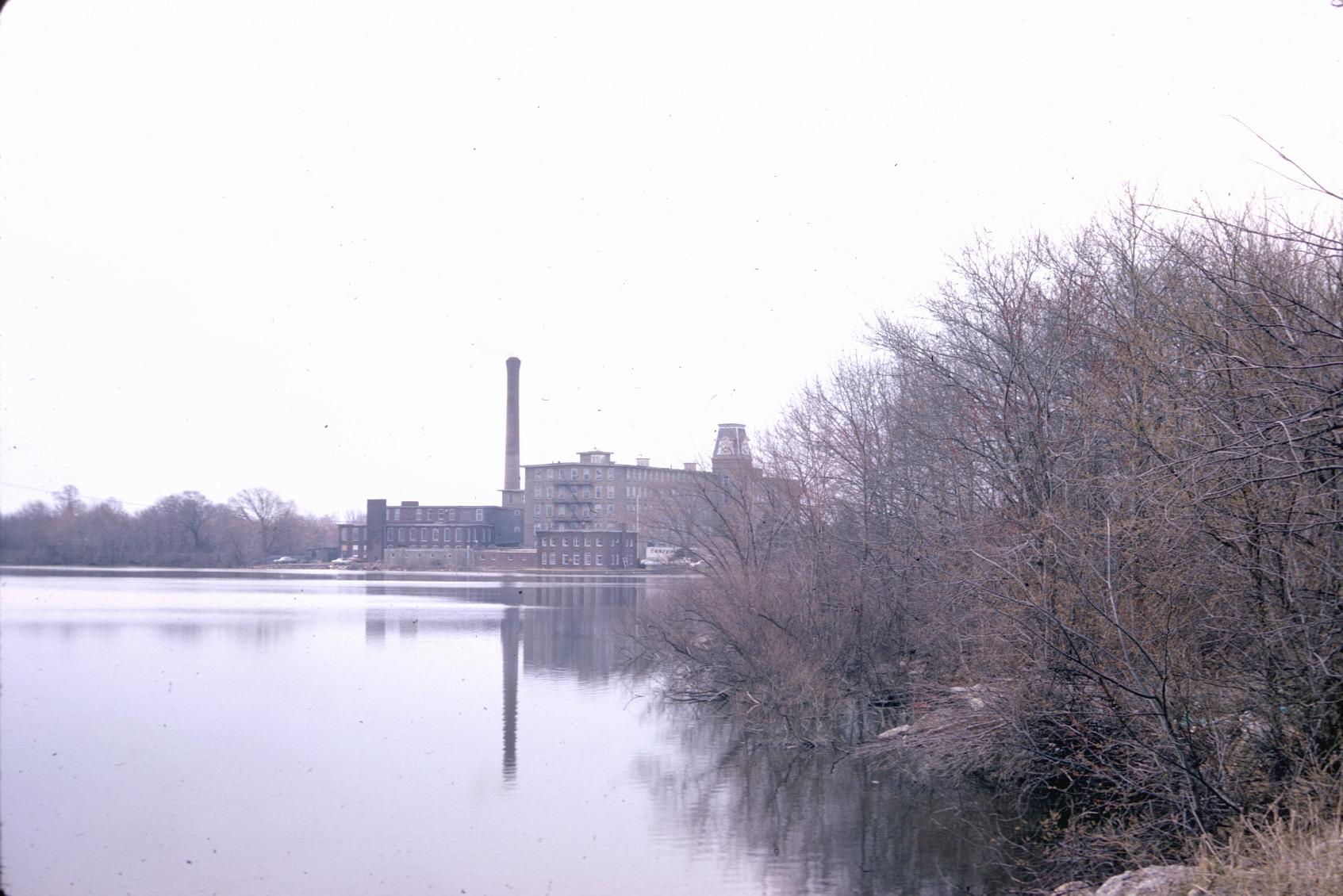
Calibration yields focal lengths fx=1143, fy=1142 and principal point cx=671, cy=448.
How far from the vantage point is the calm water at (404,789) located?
13055mm

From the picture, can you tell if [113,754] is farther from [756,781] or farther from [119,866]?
[756,781]

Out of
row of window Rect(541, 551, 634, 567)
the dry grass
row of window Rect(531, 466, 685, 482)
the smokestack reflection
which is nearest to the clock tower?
the smokestack reflection

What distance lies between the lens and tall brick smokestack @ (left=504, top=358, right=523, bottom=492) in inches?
4129

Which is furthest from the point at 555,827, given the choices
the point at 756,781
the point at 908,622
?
the point at 908,622

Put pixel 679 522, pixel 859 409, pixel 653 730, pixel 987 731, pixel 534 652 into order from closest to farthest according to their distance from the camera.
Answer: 1. pixel 987 731
2. pixel 653 730
3. pixel 859 409
4. pixel 534 652
5. pixel 679 522

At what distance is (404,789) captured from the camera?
1731 centimetres

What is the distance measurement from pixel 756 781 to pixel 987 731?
4352mm

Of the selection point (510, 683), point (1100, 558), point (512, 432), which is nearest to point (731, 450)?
point (510, 683)

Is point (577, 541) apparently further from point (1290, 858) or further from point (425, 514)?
point (1290, 858)

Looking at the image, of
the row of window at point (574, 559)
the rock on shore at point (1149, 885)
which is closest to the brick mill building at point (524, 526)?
the row of window at point (574, 559)

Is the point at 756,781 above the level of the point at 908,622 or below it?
below

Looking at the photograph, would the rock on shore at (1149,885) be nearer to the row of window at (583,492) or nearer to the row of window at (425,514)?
the row of window at (583,492)

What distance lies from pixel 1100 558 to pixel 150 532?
55.5 feet

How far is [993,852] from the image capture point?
14.3m
